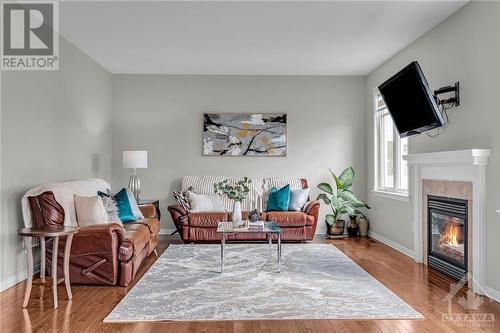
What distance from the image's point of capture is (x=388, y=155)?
20.5ft

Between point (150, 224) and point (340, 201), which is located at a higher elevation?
point (340, 201)

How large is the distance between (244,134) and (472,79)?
3797 mm

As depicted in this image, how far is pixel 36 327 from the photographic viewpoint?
2.82 meters

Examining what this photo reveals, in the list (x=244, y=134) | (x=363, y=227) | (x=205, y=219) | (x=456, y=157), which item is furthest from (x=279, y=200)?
(x=456, y=157)

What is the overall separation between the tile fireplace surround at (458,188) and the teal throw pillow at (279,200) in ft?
6.23

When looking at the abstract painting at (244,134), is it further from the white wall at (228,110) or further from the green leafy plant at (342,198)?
the green leafy plant at (342,198)

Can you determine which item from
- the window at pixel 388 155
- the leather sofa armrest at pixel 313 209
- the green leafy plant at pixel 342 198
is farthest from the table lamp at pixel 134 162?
the window at pixel 388 155

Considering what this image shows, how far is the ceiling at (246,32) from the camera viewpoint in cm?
404

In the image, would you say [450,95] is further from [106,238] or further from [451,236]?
[106,238]

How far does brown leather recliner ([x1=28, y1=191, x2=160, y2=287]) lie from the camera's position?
3.74 meters

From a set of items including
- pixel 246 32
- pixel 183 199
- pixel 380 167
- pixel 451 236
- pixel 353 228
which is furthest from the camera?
pixel 353 228

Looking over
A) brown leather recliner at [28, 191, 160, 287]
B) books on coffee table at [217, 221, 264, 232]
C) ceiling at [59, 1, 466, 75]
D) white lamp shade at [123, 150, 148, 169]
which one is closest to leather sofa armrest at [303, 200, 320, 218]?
books on coffee table at [217, 221, 264, 232]

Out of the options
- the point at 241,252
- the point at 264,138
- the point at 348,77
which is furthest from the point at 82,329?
the point at 348,77

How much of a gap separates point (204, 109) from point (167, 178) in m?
1.33
